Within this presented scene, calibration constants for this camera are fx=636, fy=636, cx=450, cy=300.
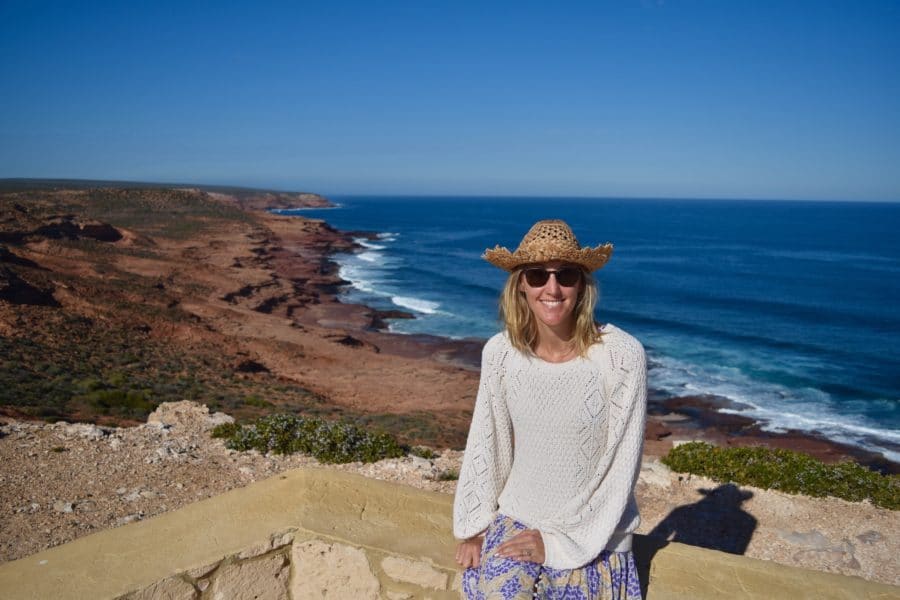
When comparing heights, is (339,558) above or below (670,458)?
above

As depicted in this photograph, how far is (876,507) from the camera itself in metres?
6.96

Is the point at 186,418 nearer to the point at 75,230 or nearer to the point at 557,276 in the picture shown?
the point at 557,276

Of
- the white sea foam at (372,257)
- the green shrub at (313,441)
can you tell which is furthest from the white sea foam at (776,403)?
the white sea foam at (372,257)

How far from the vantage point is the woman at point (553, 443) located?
2316 mm

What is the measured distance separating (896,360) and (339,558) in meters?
31.4

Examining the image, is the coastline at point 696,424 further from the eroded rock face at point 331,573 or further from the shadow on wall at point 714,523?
the eroded rock face at point 331,573

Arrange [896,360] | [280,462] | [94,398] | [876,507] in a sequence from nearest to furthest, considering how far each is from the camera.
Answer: [876,507] → [280,462] → [94,398] → [896,360]

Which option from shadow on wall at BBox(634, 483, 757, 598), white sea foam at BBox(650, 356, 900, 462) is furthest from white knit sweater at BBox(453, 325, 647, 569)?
white sea foam at BBox(650, 356, 900, 462)

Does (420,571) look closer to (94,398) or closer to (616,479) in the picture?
(616,479)

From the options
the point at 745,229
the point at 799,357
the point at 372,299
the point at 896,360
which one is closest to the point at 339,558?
the point at 799,357

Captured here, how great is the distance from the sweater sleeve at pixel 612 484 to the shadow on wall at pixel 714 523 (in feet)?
13.3

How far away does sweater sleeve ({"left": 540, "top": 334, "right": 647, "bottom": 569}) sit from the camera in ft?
7.56

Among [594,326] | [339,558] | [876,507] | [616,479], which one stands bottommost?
[876,507]

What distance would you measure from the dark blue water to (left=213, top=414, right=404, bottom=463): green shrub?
15.9 metres
